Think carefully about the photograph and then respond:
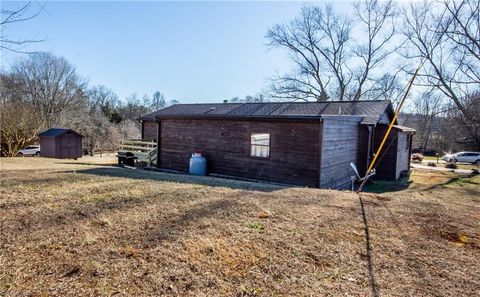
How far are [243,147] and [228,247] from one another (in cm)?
900

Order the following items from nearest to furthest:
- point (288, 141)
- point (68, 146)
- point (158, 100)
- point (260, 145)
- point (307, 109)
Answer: point (288, 141), point (260, 145), point (307, 109), point (68, 146), point (158, 100)

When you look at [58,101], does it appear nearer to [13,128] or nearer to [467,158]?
[13,128]

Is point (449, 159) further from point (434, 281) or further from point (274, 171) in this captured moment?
point (434, 281)

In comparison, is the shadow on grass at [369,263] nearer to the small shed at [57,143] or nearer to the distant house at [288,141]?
the distant house at [288,141]

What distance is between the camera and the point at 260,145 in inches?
465

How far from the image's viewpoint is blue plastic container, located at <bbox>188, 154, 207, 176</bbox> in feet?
42.5

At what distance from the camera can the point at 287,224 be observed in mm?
4117

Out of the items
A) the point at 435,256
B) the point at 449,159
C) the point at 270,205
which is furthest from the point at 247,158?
the point at 449,159

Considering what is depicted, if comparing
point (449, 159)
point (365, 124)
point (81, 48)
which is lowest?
point (449, 159)

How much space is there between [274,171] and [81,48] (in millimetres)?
10989

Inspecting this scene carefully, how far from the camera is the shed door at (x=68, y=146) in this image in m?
25.0

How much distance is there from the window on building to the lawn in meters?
6.20

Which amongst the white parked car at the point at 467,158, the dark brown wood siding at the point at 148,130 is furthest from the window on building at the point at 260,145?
the white parked car at the point at 467,158

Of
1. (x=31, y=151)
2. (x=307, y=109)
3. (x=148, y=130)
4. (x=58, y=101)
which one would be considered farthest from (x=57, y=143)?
(x=307, y=109)
